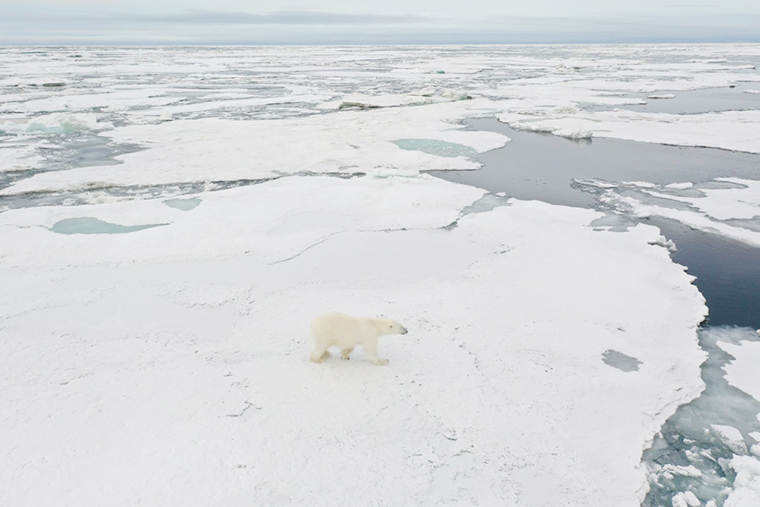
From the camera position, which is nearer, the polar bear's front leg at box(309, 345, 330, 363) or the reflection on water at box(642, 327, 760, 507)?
the reflection on water at box(642, 327, 760, 507)

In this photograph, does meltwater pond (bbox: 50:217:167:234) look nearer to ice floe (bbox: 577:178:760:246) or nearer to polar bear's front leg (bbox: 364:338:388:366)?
polar bear's front leg (bbox: 364:338:388:366)

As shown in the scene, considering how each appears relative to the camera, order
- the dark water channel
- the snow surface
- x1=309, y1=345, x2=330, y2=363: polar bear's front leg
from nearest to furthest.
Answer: the snow surface, x1=309, y1=345, x2=330, y2=363: polar bear's front leg, the dark water channel

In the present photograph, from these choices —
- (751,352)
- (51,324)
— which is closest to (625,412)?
(751,352)

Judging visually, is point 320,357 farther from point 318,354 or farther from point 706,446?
point 706,446

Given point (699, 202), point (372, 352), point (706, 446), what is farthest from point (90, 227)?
point (699, 202)

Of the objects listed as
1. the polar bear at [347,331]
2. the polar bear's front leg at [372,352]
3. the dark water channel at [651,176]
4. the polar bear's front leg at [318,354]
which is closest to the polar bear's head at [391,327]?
the polar bear at [347,331]

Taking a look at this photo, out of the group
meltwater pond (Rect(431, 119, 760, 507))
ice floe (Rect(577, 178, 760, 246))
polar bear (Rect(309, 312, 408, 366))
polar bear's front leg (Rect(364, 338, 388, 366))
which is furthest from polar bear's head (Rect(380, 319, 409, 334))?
ice floe (Rect(577, 178, 760, 246))

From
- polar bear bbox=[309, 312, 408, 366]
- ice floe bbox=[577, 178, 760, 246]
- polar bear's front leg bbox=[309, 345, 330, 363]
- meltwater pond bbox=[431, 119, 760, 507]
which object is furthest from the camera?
ice floe bbox=[577, 178, 760, 246]

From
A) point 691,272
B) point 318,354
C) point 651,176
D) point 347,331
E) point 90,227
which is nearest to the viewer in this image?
point 347,331

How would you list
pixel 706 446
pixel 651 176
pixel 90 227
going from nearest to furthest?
pixel 706 446, pixel 90 227, pixel 651 176
